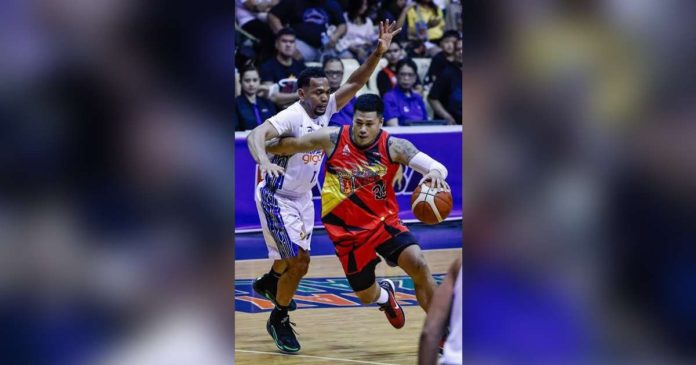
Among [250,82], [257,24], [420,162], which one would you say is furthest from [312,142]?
[257,24]

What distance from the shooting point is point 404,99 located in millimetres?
11789

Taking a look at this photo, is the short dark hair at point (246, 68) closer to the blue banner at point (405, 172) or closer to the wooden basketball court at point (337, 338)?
the blue banner at point (405, 172)

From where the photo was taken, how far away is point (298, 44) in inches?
466

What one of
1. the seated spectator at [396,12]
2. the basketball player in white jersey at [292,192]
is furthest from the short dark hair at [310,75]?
the seated spectator at [396,12]

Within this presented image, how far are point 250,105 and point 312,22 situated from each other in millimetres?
1811

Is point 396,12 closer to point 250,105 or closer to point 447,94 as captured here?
point 447,94

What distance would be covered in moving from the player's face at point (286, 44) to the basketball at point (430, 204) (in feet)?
18.5

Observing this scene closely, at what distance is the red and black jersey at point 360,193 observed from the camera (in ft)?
21.7

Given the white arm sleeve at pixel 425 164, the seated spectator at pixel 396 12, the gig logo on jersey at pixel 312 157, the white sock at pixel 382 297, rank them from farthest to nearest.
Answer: the seated spectator at pixel 396 12 → the gig logo on jersey at pixel 312 157 → the white sock at pixel 382 297 → the white arm sleeve at pixel 425 164

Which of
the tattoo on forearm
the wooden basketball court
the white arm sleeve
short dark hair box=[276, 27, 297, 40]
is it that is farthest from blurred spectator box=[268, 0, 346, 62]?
the white arm sleeve

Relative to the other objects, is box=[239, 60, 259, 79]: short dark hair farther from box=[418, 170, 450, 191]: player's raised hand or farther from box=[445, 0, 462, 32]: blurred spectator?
box=[418, 170, 450, 191]: player's raised hand

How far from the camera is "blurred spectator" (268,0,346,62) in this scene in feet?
38.0
